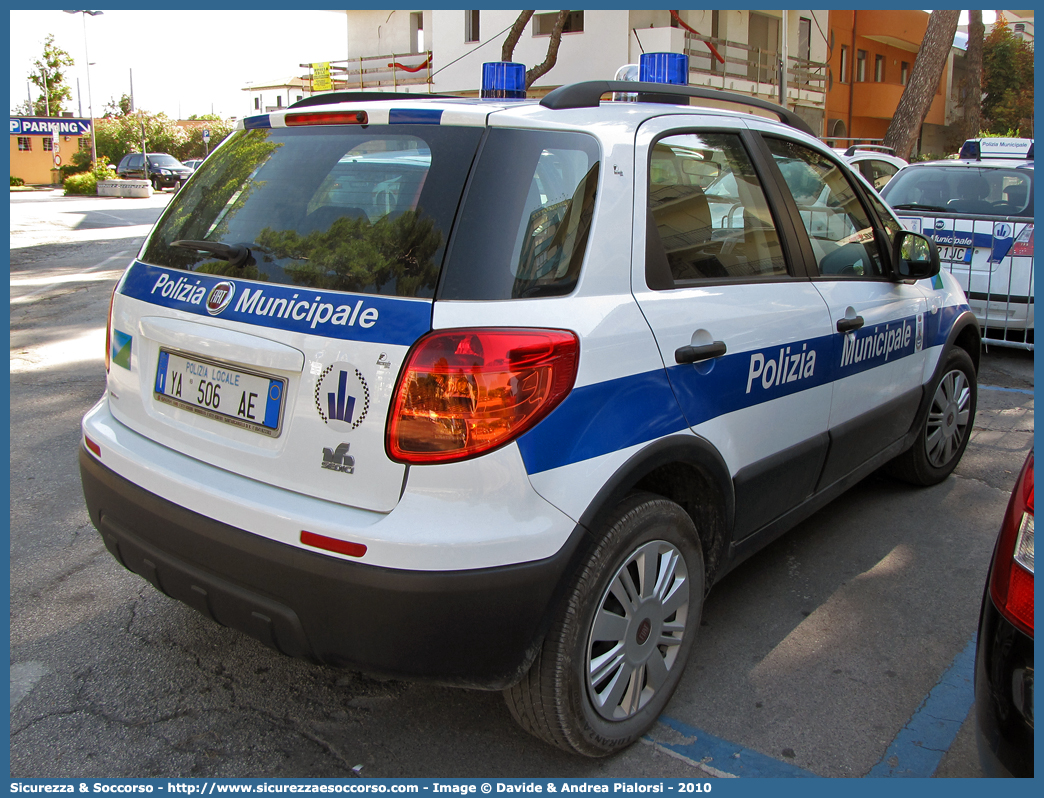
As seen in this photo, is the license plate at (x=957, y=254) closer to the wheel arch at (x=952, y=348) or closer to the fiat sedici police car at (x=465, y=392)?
the wheel arch at (x=952, y=348)

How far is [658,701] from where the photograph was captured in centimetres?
260

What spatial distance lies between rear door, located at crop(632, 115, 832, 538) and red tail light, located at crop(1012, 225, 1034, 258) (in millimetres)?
5266

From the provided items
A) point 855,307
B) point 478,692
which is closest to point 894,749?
point 478,692

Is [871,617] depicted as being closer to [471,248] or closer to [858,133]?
[471,248]

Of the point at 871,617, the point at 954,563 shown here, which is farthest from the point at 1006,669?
the point at 954,563

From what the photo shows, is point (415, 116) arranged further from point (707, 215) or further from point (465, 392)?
point (707, 215)

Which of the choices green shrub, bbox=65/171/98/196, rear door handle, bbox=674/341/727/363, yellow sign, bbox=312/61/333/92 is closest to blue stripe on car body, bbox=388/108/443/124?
rear door handle, bbox=674/341/727/363

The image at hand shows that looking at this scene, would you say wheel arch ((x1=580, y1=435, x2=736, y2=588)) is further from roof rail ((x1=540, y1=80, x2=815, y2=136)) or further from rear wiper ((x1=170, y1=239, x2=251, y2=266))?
rear wiper ((x1=170, y1=239, x2=251, y2=266))

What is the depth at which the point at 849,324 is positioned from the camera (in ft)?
10.7

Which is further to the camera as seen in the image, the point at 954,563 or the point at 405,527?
the point at 954,563

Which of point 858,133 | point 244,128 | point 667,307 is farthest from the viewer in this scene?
point 858,133

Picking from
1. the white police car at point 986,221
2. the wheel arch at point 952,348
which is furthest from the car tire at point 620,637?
the white police car at point 986,221

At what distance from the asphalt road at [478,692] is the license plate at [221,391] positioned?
3.10 feet

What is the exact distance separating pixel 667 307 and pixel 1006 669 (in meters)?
1.21
